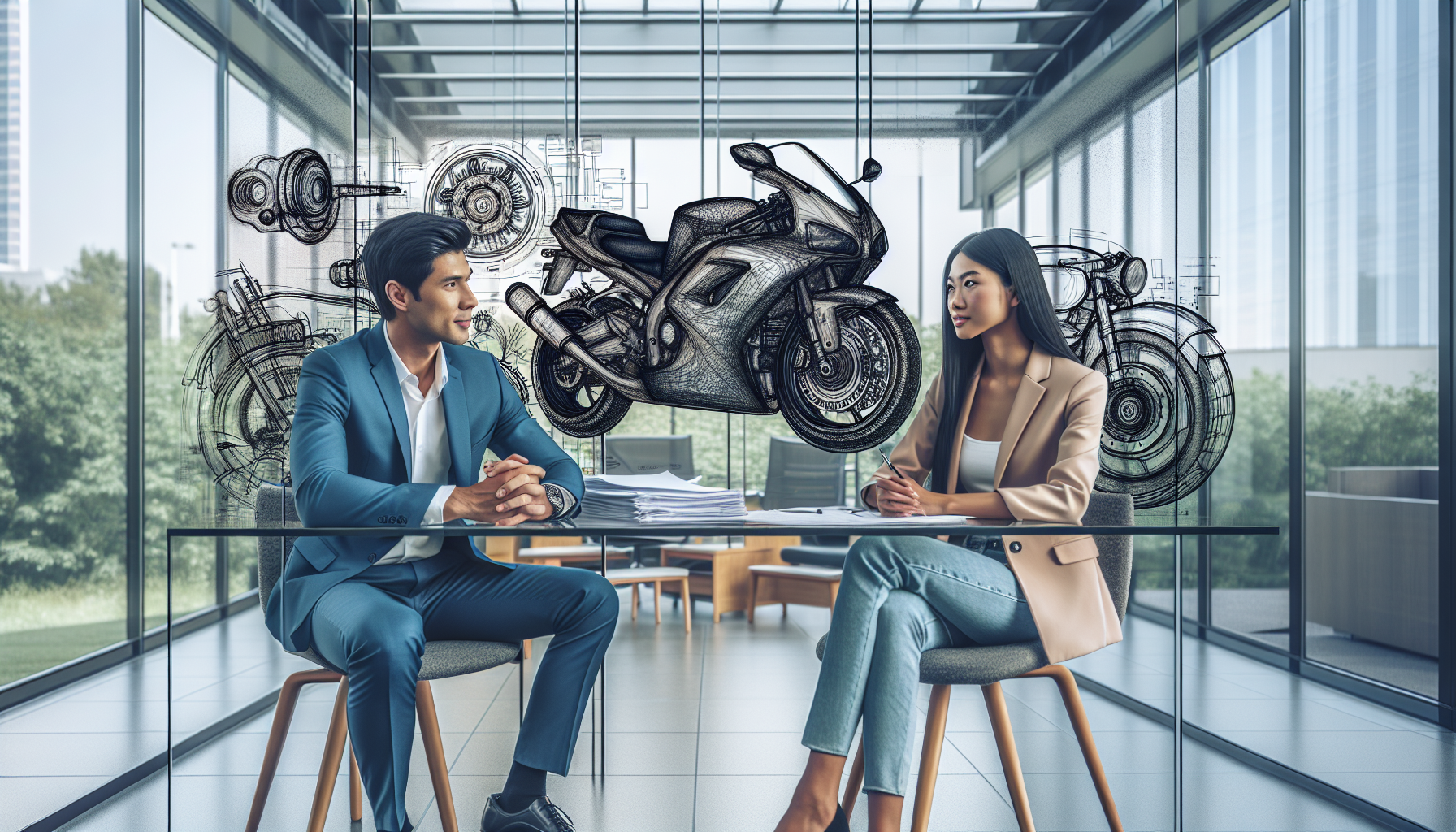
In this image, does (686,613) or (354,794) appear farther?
(686,613)

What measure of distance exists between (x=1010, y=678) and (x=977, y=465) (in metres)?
0.55

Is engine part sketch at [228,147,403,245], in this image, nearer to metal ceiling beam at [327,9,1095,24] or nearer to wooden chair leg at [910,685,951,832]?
metal ceiling beam at [327,9,1095,24]

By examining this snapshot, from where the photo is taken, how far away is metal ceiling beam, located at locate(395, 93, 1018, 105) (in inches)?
122

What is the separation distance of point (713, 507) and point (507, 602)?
527 millimetres

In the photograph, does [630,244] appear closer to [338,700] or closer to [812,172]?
[812,172]

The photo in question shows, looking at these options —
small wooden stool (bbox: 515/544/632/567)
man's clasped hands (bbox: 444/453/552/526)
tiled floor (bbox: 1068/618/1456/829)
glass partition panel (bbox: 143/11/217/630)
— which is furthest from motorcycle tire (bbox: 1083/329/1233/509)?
glass partition panel (bbox: 143/11/217/630)

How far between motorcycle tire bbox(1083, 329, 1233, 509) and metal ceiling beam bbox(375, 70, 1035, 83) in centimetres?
109

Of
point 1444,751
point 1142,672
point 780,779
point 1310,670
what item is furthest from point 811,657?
point 1444,751

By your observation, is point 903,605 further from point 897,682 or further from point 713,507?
point 713,507

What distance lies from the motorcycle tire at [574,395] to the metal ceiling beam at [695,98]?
2.43 ft

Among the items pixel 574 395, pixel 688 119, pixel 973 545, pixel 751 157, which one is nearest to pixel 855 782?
pixel 973 545

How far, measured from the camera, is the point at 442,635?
2.06m

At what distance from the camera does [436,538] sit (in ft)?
6.96

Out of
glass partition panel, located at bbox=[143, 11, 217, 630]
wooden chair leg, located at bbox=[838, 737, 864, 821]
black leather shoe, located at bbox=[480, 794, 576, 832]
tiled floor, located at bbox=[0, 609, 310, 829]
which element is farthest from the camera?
glass partition panel, located at bbox=[143, 11, 217, 630]
